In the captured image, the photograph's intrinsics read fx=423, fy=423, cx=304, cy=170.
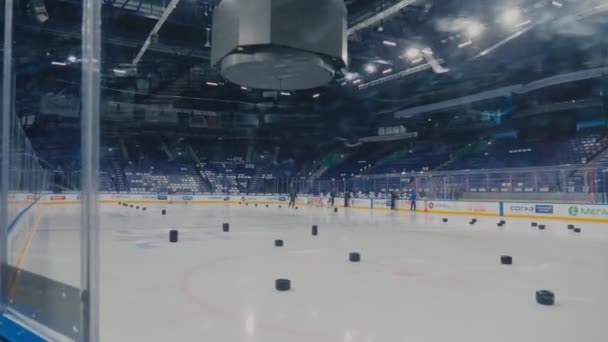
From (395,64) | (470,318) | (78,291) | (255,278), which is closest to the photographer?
(78,291)

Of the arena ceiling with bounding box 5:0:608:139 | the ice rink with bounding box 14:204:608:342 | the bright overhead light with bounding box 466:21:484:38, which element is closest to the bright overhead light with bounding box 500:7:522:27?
the arena ceiling with bounding box 5:0:608:139

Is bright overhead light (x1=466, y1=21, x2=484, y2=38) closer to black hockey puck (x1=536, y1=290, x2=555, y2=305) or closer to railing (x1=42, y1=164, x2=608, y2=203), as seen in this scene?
railing (x1=42, y1=164, x2=608, y2=203)

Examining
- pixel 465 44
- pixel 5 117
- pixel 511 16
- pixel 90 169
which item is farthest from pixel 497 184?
pixel 90 169

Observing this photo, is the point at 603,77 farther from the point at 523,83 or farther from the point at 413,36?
the point at 413,36

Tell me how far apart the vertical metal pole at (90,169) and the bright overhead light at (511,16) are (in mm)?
9911

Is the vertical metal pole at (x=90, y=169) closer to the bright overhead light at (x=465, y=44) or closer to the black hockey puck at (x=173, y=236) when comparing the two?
the black hockey puck at (x=173, y=236)

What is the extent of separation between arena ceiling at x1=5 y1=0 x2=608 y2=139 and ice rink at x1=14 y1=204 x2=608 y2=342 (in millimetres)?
2551

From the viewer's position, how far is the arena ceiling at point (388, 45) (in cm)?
951

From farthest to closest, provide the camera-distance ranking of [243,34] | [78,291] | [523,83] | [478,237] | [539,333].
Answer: [523,83], [478,237], [243,34], [539,333], [78,291]

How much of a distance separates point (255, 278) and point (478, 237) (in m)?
5.82

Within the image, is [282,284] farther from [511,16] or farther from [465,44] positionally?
[465,44]

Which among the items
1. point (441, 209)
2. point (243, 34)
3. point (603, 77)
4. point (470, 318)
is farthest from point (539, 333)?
point (603, 77)

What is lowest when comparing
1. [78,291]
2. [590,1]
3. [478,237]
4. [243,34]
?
[478,237]

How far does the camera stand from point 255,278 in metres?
4.12
